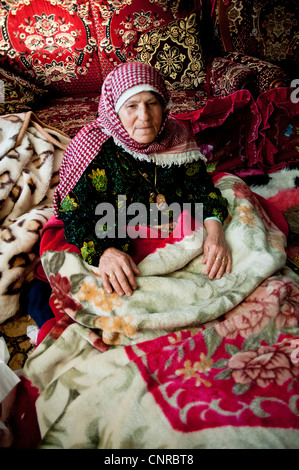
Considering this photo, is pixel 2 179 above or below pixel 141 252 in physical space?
above

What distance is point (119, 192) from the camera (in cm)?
119

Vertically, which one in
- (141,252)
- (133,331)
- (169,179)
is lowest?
(133,331)

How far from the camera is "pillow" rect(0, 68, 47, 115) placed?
1974mm

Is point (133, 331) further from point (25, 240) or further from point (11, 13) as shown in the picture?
point (11, 13)

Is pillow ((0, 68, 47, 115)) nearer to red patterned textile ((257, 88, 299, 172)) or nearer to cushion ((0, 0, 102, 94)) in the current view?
cushion ((0, 0, 102, 94))

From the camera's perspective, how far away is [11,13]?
7.52 feet

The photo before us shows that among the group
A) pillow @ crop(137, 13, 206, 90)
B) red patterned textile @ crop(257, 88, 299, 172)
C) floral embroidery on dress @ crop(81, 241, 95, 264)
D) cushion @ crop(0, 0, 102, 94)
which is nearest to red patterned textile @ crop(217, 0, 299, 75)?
pillow @ crop(137, 13, 206, 90)

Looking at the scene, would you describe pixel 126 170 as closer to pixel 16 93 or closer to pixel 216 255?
pixel 216 255

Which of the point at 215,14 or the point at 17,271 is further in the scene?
the point at 215,14

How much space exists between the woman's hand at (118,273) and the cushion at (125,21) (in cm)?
192

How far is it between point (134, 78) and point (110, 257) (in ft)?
1.94

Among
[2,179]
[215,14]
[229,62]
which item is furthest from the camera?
[215,14]

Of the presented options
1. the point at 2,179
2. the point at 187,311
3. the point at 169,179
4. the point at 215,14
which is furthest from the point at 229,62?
the point at 187,311
